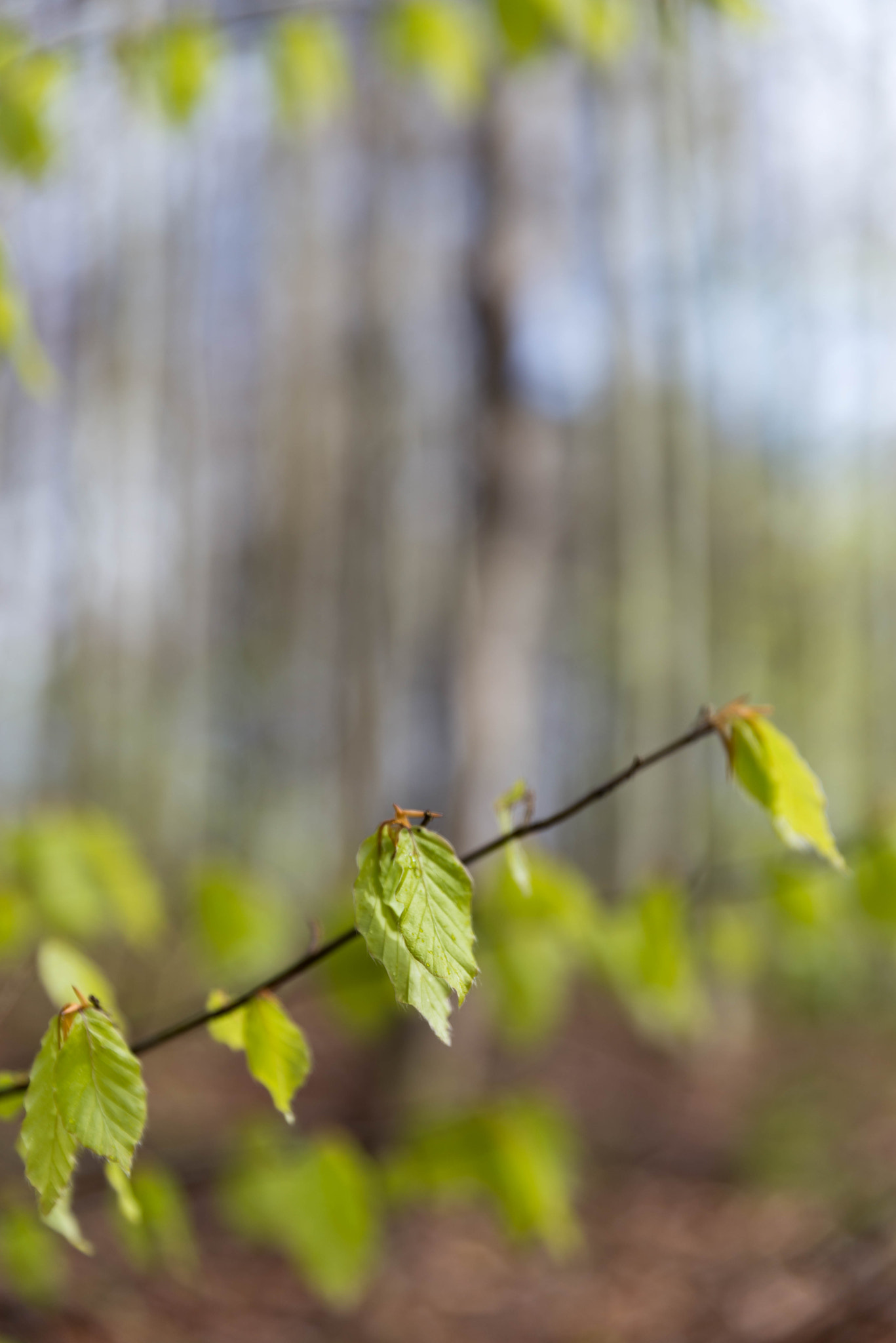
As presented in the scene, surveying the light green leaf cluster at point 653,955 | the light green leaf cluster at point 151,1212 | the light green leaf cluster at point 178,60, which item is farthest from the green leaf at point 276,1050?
the light green leaf cluster at point 178,60

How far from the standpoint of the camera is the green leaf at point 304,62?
1514 mm

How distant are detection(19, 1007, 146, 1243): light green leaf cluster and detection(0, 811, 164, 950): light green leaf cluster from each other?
2.32 ft

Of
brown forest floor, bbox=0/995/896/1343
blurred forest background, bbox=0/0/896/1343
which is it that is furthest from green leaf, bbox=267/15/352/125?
brown forest floor, bbox=0/995/896/1343

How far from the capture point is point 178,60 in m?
1.40

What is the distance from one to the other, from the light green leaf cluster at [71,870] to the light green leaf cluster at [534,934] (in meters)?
0.50

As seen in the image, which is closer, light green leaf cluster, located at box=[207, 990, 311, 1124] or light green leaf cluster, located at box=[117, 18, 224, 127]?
light green leaf cluster, located at box=[207, 990, 311, 1124]

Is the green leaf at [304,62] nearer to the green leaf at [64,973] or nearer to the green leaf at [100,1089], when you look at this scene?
the green leaf at [64,973]

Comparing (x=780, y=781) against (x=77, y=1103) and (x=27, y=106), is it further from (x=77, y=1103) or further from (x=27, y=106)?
(x=27, y=106)

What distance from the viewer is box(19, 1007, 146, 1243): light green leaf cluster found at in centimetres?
61

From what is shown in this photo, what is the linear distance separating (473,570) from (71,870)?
2361 mm

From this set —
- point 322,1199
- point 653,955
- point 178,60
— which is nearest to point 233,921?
point 322,1199

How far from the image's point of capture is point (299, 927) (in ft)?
14.4

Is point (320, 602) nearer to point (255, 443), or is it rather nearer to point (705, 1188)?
point (255, 443)

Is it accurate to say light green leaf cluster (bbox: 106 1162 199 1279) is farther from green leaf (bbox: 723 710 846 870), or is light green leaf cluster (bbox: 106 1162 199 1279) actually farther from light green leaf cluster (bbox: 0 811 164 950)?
green leaf (bbox: 723 710 846 870)
